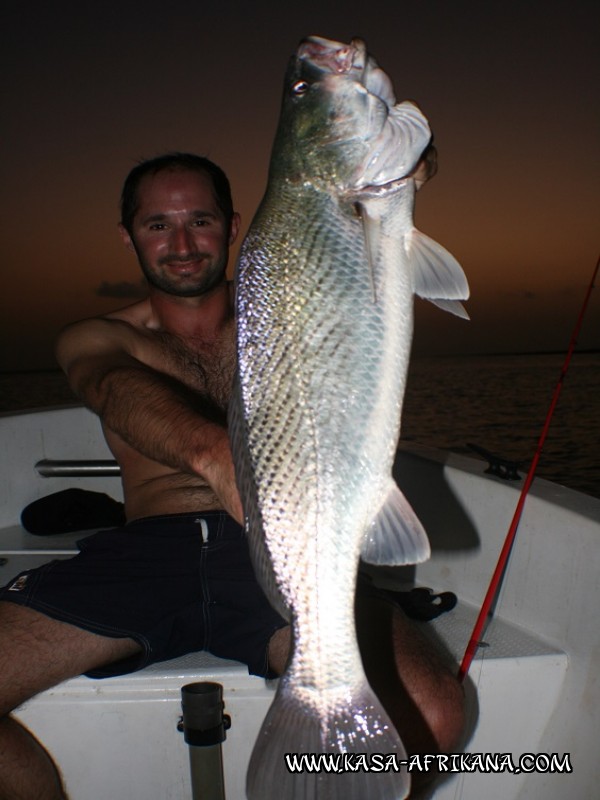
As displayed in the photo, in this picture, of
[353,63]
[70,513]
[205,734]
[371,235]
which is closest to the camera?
[371,235]

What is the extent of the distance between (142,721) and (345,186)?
219 centimetres

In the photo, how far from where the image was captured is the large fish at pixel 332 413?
162 cm

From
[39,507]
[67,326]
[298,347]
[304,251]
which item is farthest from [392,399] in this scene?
[39,507]

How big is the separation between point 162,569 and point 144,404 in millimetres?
833

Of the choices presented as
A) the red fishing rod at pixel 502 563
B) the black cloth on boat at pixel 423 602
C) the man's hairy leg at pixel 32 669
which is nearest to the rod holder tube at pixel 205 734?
the man's hairy leg at pixel 32 669

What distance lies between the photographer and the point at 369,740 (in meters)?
1.60

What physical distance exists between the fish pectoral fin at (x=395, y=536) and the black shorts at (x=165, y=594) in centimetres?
122

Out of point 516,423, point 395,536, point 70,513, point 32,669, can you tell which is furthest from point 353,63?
point 516,423

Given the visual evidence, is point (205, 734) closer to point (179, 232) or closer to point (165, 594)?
point (165, 594)

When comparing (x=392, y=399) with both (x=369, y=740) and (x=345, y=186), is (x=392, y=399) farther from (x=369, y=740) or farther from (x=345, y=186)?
(x=369, y=740)

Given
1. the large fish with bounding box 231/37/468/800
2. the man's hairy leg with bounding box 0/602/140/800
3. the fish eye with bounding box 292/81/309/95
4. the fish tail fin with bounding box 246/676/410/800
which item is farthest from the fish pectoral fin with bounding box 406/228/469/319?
the man's hairy leg with bounding box 0/602/140/800

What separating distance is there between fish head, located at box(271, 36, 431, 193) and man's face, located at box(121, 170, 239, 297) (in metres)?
1.87

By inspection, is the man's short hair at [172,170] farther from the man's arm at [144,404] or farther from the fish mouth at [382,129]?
the fish mouth at [382,129]

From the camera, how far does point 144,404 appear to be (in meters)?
2.46
